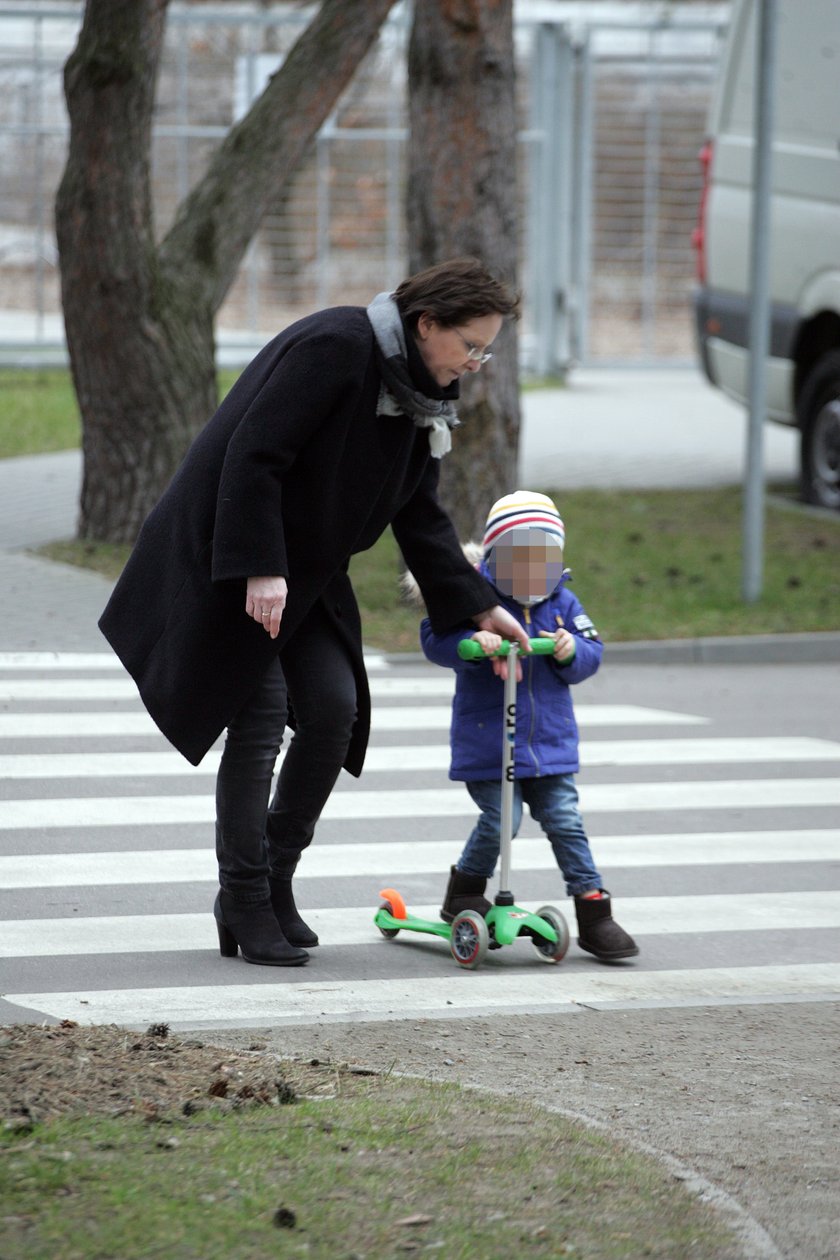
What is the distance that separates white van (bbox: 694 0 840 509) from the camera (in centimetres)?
1364

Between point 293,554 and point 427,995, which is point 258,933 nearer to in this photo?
point 427,995

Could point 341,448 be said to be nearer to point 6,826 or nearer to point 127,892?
point 127,892

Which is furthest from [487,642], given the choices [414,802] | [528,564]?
[414,802]

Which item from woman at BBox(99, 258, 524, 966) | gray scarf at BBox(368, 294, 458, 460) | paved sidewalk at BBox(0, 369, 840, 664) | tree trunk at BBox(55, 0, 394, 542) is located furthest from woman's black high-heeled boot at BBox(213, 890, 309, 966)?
tree trunk at BBox(55, 0, 394, 542)

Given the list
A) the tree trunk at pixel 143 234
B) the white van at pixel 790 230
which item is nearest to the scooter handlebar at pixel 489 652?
the tree trunk at pixel 143 234

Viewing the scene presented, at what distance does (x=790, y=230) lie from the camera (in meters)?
14.0

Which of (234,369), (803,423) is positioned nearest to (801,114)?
(803,423)

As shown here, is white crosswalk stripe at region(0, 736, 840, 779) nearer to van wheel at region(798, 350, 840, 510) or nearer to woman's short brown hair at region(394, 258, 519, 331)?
woman's short brown hair at region(394, 258, 519, 331)

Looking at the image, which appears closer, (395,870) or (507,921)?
(507,921)

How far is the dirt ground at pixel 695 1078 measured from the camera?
3.53 meters

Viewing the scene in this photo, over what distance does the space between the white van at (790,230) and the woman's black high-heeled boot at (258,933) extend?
868cm

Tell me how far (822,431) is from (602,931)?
908 centimetres

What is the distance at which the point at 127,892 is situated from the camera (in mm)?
5887

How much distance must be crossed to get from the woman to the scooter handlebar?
2.6 inches
